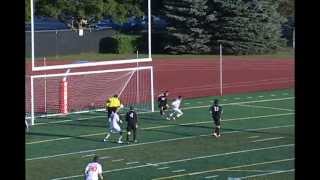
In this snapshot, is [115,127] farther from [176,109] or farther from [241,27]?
[241,27]

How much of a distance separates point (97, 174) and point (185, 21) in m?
36.6

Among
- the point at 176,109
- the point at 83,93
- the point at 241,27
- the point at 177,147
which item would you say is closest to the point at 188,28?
the point at 241,27

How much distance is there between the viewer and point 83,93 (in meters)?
29.9

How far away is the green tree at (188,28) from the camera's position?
160 ft

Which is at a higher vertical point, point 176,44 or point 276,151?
point 176,44

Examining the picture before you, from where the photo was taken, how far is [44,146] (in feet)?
67.0

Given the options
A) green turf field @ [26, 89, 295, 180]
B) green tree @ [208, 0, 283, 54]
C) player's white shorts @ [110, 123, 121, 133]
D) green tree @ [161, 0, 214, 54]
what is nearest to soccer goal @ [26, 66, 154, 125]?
green turf field @ [26, 89, 295, 180]

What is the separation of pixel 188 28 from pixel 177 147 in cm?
2981

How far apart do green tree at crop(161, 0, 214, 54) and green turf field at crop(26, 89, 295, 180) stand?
20.9m

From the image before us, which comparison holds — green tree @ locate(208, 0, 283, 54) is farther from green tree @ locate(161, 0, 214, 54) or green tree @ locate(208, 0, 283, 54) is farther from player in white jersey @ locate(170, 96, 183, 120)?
player in white jersey @ locate(170, 96, 183, 120)

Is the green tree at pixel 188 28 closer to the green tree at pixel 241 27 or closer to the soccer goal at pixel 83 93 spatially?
the green tree at pixel 241 27

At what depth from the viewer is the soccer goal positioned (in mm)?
26922
